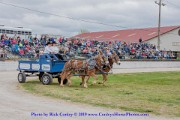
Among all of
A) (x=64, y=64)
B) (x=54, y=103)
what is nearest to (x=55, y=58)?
(x=64, y=64)

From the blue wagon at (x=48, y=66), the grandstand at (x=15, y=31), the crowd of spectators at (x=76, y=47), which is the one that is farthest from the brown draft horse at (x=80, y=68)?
the grandstand at (x=15, y=31)

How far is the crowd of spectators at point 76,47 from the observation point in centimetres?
3100

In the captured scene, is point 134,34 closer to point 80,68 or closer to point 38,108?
point 80,68

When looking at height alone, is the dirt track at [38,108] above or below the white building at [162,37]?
below

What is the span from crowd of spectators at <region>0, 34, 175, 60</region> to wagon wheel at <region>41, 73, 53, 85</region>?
217 cm

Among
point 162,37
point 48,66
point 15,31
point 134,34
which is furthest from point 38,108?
point 134,34

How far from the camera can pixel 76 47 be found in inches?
1500

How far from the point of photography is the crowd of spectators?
102 feet

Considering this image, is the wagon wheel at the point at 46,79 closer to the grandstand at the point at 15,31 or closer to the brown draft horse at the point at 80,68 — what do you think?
the brown draft horse at the point at 80,68

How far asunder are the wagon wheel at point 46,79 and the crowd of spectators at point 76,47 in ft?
7.13

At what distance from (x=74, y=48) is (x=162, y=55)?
18131 millimetres

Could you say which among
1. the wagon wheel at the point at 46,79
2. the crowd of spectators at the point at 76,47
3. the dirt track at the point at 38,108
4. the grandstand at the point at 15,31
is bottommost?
the dirt track at the point at 38,108

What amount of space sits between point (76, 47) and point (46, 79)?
68.9 feet

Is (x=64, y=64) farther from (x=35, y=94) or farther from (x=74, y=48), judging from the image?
(x=74, y=48)
